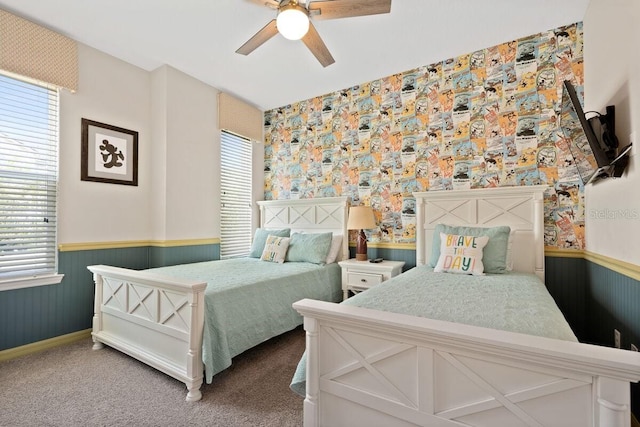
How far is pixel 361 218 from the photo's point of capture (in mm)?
3422

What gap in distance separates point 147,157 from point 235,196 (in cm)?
116

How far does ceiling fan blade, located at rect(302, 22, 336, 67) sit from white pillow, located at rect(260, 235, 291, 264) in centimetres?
195

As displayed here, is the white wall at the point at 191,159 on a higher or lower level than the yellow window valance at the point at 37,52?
lower

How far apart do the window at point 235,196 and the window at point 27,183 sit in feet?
5.53

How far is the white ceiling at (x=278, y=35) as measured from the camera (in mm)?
2389

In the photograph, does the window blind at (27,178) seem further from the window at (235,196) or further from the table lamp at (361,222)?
the table lamp at (361,222)

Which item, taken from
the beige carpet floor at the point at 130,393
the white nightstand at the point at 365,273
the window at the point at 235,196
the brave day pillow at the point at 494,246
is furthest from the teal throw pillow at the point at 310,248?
the brave day pillow at the point at 494,246

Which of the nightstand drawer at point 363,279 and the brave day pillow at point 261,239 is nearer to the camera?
the nightstand drawer at point 363,279

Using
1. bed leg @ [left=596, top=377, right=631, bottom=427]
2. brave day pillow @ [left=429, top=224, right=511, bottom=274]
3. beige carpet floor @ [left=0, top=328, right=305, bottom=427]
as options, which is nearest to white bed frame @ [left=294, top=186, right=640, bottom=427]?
bed leg @ [left=596, top=377, right=631, bottom=427]

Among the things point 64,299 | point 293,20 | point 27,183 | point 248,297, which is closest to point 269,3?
point 293,20

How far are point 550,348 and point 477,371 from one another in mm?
270

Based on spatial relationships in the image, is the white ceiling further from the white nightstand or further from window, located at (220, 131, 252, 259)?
the white nightstand

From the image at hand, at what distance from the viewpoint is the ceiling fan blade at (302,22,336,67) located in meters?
2.17

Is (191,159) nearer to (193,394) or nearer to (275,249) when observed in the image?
(275,249)
